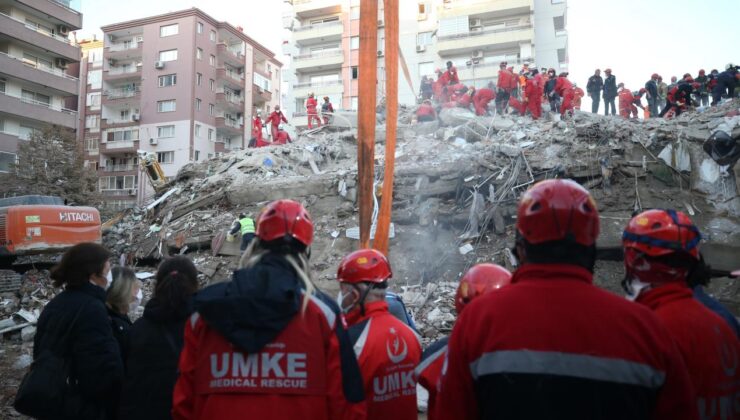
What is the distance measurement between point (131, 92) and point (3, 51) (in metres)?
10.7

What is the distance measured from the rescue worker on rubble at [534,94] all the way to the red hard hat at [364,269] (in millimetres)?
15702

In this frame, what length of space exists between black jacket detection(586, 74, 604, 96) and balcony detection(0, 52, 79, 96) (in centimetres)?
2823

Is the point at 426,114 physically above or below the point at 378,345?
above

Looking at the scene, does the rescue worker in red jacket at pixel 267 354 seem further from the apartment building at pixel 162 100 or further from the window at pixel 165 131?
the window at pixel 165 131

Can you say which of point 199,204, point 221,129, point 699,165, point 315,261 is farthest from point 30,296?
point 221,129

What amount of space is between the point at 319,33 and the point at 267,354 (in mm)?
41762

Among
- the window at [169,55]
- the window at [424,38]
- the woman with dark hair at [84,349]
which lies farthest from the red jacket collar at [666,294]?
the window at [169,55]

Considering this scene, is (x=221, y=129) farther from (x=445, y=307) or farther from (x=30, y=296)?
(x=445, y=307)

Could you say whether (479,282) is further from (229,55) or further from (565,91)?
(229,55)

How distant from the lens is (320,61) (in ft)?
132

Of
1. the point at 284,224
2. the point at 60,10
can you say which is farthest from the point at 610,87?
the point at 60,10

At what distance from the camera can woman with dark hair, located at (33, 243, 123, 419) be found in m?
2.49

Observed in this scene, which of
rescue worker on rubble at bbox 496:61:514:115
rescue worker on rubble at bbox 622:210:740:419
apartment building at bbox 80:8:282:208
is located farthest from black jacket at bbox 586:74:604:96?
apartment building at bbox 80:8:282:208

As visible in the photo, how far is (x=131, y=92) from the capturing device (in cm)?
3794
